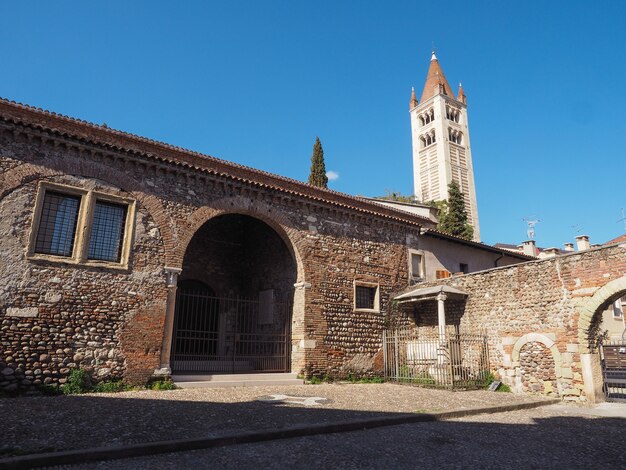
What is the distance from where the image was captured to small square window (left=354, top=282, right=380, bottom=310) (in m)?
14.8

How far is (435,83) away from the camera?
57.2 meters

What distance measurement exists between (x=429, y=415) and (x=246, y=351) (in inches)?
362

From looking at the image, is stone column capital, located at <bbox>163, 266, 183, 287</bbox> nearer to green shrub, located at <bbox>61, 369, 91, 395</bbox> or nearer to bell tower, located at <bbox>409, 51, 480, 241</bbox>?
green shrub, located at <bbox>61, 369, 91, 395</bbox>

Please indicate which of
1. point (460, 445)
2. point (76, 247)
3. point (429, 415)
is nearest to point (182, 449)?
point (460, 445)

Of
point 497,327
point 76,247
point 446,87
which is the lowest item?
point 497,327

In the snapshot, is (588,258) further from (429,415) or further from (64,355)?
(64,355)

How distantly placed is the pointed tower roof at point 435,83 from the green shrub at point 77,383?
5560 cm

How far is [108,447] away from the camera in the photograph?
4.90 meters

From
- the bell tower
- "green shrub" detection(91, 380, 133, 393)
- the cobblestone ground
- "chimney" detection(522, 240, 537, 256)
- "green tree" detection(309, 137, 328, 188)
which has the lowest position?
the cobblestone ground

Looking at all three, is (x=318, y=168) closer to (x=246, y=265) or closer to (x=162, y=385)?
(x=246, y=265)

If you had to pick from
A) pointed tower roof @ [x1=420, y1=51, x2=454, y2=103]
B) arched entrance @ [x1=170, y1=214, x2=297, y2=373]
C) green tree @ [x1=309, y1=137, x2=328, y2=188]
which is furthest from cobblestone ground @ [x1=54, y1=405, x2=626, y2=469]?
pointed tower roof @ [x1=420, y1=51, x2=454, y2=103]

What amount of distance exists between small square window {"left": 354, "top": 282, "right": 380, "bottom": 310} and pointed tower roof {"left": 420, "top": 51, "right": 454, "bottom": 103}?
4775cm

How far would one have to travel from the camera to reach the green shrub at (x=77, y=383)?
30.2 ft

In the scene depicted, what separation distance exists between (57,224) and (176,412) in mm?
5847
